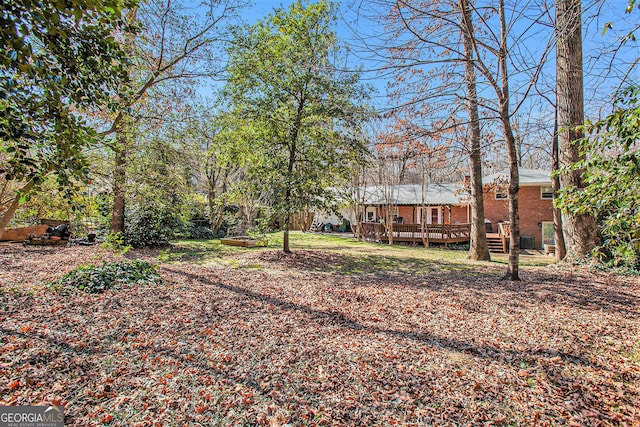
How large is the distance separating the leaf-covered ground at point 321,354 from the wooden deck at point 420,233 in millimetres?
11175

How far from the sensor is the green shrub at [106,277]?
534 centimetres

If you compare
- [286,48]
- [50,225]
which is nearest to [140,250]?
[50,225]

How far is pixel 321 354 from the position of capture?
11.5 feet

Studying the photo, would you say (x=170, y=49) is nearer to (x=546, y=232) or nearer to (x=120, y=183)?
(x=120, y=183)

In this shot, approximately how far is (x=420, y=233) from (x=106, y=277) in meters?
15.9

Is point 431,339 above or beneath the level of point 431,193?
beneath

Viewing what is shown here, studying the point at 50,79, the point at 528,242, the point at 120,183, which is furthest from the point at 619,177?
the point at 528,242

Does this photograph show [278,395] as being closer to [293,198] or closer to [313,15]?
[293,198]

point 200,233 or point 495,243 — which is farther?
point 200,233

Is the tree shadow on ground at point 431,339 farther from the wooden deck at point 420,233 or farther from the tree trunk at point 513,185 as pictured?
the wooden deck at point 420,233

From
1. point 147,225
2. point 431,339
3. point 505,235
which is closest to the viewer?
point 431,339

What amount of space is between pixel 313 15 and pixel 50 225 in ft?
43.0

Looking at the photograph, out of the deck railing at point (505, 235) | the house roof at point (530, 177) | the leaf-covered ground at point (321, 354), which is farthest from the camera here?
the house roof at point (530, 177)

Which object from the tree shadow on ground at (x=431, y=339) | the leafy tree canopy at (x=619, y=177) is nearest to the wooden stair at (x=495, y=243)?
the leafy tree canopy at (x=619, y=177)
